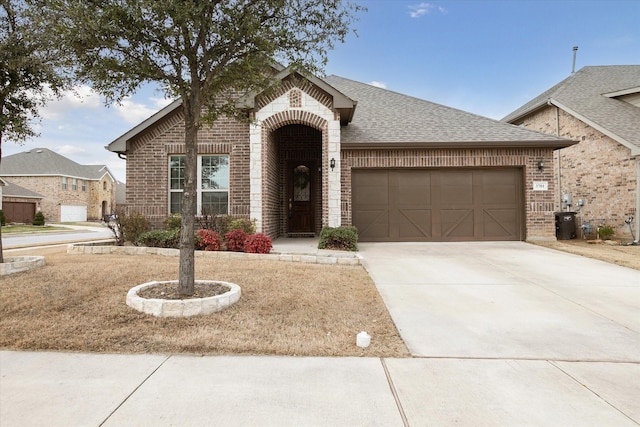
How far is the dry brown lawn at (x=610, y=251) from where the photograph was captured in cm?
743

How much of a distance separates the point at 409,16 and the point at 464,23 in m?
3.11

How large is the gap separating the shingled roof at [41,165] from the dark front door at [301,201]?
113ft

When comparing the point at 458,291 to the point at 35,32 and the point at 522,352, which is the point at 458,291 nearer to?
the point at 522,352

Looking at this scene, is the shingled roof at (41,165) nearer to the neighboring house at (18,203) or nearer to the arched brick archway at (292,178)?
the neighboring house at (18,203)

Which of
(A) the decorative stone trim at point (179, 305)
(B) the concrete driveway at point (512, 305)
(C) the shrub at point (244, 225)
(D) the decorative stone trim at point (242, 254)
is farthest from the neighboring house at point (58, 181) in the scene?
(A) the decorative stone trim at point (179, 305)

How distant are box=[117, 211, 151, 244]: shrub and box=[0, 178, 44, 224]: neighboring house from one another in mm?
30372

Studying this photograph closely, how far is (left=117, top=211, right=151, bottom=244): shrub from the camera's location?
9102 mm

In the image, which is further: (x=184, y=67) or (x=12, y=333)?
(x=184, y=67)

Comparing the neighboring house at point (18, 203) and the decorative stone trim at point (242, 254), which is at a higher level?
the neighboring house at point (18, 203)

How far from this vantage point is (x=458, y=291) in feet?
16.9

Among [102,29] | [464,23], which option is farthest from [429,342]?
[464,23]

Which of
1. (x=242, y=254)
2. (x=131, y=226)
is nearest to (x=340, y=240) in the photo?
(x=242, y=254)

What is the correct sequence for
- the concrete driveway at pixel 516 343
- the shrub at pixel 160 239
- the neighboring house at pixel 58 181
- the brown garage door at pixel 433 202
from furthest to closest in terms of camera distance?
the neighboring house at pixel 58 181 → the brown garage door at pixel 433 202 → the shrub at pixel 160 239 → the concrete driveway at pixel 516 343

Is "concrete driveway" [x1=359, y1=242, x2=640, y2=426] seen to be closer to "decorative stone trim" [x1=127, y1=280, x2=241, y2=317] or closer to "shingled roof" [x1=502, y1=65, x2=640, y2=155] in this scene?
"decorative stone trim" [x1=127, y1=280, x2=241, y2=317]
